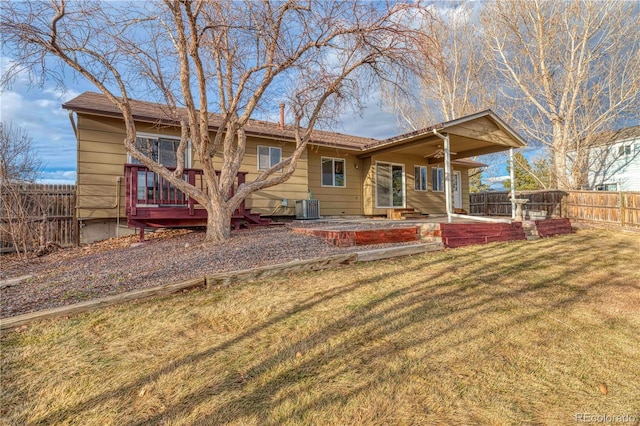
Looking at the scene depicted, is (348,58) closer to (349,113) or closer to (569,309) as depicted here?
(349,113)

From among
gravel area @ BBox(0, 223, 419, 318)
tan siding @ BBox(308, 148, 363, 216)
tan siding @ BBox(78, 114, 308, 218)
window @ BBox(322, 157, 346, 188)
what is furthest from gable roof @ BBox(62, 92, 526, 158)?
gravel area @ BBox(0, 223, 419, 318)

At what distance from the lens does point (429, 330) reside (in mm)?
2814

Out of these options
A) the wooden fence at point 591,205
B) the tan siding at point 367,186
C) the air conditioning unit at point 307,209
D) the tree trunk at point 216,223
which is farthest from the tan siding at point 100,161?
the wooden fence at point 591,205

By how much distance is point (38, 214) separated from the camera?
7078mm

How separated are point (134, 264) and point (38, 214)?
4.36 metres

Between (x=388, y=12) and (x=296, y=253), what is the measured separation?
4456 millimetres

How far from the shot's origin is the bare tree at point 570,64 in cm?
1339

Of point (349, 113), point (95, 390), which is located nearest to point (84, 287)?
point (95, 390)

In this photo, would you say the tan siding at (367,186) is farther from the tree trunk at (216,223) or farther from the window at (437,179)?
the tree trunk at (216,223)

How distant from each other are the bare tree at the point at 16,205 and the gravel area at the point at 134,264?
49cm

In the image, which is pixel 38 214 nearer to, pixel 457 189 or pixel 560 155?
pixel 457 189

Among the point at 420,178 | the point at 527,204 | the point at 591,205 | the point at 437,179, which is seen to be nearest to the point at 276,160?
the point at 420,178

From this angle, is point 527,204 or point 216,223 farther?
point 527,204

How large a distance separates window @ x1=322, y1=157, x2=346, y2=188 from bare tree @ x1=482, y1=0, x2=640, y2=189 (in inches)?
408
